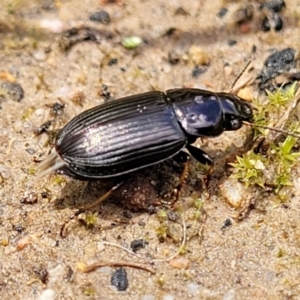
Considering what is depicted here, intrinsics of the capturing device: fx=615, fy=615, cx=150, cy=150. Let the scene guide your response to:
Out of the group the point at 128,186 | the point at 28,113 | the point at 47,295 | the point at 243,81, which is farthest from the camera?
the point at 243,81

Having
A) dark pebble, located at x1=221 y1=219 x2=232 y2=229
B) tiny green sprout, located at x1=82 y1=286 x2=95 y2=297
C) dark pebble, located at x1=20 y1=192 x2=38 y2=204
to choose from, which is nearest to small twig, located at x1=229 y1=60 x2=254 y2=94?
dark pebble, located at x1=221 y1=219 x2=232 y2=229

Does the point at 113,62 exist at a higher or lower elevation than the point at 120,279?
higher

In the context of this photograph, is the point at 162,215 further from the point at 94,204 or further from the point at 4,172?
the point at 4,172

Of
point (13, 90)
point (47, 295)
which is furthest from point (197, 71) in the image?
point (47, 295)

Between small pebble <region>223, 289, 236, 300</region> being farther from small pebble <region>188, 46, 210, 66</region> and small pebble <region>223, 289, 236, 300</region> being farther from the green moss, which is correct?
small pebble <region>188, 46, 210, 66</region>

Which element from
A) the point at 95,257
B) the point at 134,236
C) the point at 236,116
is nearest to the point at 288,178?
the point at 236,116

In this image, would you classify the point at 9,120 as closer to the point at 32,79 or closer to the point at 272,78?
the point at 32,79
